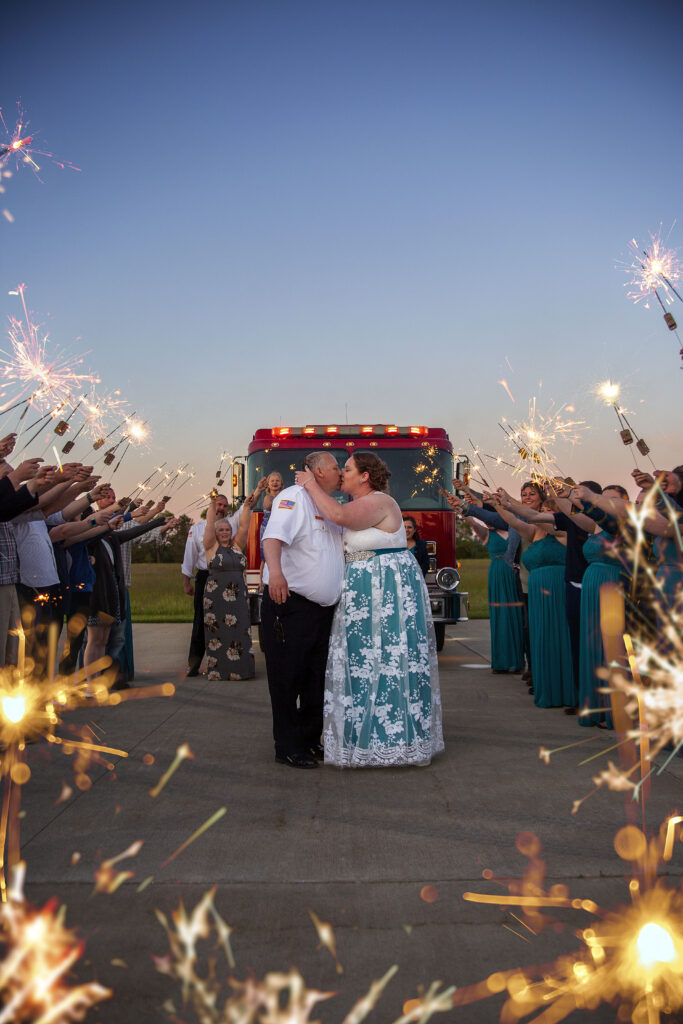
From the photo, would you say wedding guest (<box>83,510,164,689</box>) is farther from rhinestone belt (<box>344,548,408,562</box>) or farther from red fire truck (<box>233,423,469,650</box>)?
rhinestone belt (<box>344,548,408,562</box>)

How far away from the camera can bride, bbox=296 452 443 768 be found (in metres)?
5.49

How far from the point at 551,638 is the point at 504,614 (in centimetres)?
217

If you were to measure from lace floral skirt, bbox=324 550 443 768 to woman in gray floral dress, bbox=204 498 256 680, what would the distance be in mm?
3858

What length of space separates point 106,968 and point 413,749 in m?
2.98

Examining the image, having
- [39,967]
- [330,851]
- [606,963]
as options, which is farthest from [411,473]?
[39,967]

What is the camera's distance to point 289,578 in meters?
5.63

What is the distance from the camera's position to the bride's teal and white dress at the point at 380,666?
549 centimetres

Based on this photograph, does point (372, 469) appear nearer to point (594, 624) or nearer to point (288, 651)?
point (288, 651)

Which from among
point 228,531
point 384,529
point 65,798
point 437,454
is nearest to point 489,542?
point 437,454

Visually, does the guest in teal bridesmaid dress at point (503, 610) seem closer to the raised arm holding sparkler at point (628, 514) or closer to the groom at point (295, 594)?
the raised arm holding sparkler at point (628, 514)

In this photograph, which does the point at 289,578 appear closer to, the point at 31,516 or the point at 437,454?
the point at 31,516

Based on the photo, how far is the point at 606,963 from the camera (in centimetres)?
277

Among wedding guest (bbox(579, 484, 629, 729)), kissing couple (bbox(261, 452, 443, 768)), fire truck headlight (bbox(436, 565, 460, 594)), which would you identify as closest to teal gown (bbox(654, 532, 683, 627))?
wedding guest (bbox(579, 484, 629, 729))

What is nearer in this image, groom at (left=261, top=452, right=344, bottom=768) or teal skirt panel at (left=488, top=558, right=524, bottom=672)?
groom at (left=261, top=452, right=344, bottom=768)
